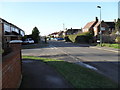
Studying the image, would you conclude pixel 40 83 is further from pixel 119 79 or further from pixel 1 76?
pixel 119 79

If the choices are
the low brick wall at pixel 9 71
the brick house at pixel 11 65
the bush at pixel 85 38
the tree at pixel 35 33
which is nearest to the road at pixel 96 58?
the brick house at pixel 11 65

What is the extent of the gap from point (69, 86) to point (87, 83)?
33.2 inches

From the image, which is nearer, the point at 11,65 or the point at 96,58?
the point at 11,65

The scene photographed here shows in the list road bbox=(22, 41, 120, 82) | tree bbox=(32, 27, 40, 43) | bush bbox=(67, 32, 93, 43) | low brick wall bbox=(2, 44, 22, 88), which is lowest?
road bbox=(22, 41, 120, 82)

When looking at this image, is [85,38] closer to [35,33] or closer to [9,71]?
[35,33]

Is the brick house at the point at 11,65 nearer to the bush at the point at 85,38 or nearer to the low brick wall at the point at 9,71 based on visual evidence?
the low brick wall at the point at 9,71

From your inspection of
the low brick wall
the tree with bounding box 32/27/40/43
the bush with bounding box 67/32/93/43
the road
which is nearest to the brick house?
the low brick wall

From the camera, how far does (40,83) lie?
6.56 meters

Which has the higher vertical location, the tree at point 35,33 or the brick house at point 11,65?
the tree at point 35,33

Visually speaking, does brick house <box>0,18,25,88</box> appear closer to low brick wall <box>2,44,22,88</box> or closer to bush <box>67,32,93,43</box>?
low brick wall <box>2,44,22,88</box>

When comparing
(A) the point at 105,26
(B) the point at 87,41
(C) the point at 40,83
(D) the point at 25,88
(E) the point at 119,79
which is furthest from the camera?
(A) the point at 105,26

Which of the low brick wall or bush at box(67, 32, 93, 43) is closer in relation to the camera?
the low brick wall

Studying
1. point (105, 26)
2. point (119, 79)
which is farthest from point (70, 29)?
point (119, 79)

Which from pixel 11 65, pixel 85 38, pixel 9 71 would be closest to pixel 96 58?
pixel 11 65
